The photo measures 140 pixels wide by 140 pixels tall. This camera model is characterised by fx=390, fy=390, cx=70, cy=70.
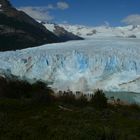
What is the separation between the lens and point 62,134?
596 centimetres

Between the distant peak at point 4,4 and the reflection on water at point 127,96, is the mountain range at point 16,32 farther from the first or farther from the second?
the reflection on water at point 127,96

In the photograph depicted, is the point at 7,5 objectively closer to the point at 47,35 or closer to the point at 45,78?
the point at 47,35

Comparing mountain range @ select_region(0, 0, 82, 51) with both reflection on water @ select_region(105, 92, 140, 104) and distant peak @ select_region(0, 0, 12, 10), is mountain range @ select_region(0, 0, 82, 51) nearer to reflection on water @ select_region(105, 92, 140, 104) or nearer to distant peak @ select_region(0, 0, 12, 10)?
distant peak @ select_region(0, 0, 12, 10)

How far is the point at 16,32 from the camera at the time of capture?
9956 cm

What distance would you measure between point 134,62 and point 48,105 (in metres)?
16.3

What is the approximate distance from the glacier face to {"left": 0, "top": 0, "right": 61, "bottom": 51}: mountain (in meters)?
47.4

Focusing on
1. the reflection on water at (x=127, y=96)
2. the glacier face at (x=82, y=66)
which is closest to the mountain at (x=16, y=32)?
the glacier face at (x=82, y=66)

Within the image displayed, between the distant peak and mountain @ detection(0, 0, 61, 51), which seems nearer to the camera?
mountain @ detection(0, 0, 61, 51)

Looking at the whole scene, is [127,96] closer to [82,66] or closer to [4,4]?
[82,66]

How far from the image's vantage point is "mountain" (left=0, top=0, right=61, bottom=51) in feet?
291

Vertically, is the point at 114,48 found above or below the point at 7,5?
below

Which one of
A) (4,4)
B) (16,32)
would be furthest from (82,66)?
(4,4)

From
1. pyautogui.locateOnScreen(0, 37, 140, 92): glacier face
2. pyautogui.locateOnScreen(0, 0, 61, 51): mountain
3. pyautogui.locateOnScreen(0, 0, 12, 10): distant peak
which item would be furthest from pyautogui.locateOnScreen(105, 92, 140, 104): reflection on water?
pyautogui.locateOnScreen(0, 0, 12, 10): distant peak

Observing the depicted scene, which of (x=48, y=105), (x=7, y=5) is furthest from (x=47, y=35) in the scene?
(x=48, y=105)
